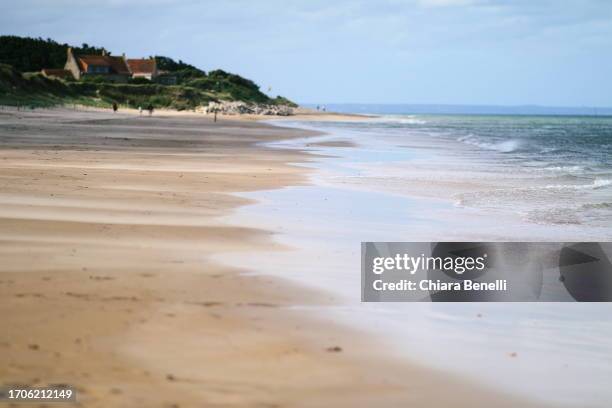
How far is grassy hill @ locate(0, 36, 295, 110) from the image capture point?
68938 mm

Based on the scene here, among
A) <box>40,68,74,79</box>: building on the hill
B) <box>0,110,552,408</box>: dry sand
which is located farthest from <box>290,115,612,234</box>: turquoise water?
Answer: <box>40,68,74,79</box>: building on the hill

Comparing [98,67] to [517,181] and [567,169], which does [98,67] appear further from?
[517,181]

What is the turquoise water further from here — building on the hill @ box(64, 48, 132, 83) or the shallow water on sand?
building on the hill @ box(64, 48, 132, 83)

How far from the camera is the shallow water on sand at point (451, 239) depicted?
554cm

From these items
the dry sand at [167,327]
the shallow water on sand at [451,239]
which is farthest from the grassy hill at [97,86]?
the dry sand at [167,327]

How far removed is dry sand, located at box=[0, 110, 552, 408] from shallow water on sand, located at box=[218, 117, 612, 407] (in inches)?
16.5

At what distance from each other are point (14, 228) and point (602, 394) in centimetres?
709

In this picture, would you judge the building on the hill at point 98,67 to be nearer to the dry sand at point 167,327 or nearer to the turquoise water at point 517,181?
the turquoise water at point 517,181

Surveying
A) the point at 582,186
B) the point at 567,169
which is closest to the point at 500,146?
the point at 567,169

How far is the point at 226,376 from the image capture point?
4926 mm

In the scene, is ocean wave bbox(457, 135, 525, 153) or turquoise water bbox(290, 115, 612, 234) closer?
turquoise water bbox(290, 115, 612, 234)

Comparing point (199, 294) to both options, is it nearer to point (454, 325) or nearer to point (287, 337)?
point (287, 337)

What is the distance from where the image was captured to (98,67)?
107 m

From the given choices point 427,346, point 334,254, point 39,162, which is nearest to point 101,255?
point 334,254
